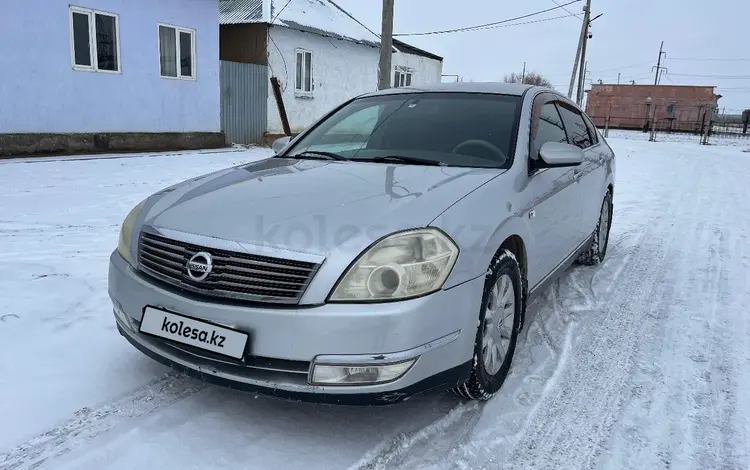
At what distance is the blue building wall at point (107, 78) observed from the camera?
380 inches

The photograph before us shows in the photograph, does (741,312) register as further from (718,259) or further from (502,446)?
(502,446)

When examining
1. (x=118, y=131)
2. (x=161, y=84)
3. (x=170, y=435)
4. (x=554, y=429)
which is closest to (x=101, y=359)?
(x=170, y=435)

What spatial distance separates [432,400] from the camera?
262 cm

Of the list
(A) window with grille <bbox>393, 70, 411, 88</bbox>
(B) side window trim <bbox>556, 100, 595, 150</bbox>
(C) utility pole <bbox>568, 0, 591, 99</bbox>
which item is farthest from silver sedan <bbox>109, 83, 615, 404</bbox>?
(C) utility pole <bbox>568, 0, 591, 99</bbox>

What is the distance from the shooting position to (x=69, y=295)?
3.62 meters

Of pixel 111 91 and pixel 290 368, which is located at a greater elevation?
pixel 111 91

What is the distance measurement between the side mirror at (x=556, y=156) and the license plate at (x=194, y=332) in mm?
1834

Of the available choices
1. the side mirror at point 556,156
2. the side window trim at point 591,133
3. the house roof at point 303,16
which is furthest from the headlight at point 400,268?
the house roof at point 303,16

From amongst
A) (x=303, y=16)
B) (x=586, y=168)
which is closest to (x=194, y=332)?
(x=586, y=168)

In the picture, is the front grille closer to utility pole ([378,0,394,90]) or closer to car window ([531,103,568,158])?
car window ([531,103,568,158])

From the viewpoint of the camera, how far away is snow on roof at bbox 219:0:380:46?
15.5 metres

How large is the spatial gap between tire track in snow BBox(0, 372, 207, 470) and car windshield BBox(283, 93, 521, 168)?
1517 mm

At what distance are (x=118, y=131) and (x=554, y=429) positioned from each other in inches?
445

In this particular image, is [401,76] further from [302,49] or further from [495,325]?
[495,325]
